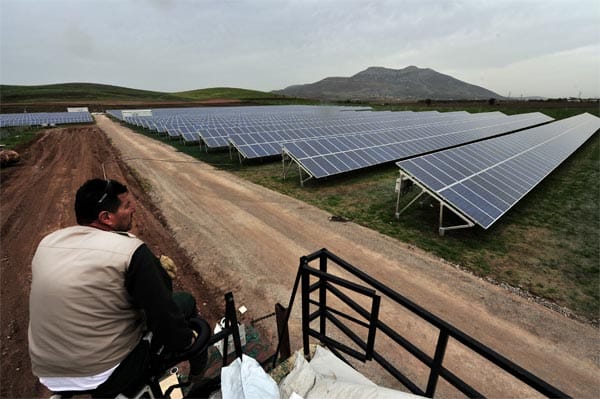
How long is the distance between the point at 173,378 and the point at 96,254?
304cm

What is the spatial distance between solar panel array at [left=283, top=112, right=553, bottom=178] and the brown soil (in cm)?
283

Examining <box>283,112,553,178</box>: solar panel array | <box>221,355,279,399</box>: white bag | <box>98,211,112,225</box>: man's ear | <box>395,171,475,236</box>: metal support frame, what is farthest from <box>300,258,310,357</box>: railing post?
<box>283,112,553,178</box>: solar panel array

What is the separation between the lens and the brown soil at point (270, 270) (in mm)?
4449

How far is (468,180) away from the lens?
9.60m

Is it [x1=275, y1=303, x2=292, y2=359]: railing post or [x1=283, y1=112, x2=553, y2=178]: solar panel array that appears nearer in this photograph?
[x1=275, y1=303, x2=292, y2=359]: railing post

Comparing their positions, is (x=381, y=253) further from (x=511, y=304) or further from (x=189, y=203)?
(x=189, y=203)

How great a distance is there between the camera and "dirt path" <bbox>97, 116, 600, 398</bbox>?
4.62 m

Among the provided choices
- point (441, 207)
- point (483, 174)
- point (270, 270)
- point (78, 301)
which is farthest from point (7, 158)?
point (483, 174)

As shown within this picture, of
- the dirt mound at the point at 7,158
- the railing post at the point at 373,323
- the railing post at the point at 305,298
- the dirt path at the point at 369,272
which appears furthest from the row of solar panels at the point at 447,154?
the dirt mound at the point at 7,158

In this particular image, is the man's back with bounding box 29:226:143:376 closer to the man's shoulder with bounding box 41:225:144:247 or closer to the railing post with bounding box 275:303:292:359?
the man's shoulder with bounding box 41:225:144:247

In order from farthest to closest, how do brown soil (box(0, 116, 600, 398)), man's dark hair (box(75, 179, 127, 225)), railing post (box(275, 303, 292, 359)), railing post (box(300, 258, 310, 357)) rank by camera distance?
brown soil (box(0, 116, 600, 398))
railing post (box(275, 303, 292, 359))
railing post (box(300, 258, 310, 357))
man's dark hair (box(75, 179, 127, 225))

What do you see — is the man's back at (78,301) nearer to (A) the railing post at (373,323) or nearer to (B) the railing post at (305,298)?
(B) the railing post at (305,298)

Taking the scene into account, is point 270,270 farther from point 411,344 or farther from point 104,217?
point 104,217

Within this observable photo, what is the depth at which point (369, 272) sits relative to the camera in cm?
659
